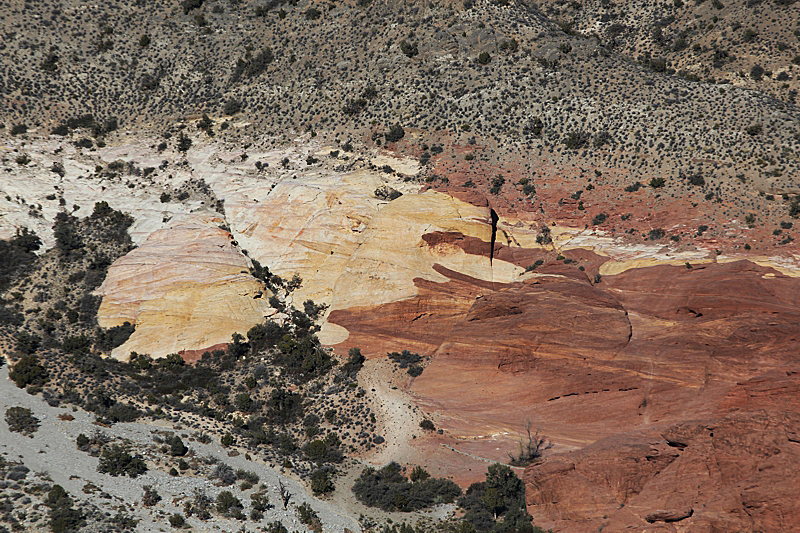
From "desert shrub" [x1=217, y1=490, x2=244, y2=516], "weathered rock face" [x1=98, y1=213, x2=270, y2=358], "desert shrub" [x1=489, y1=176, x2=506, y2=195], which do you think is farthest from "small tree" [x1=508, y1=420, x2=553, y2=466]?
"weathered rock face" [x1=98, y1=213, x2=270, y2=358]

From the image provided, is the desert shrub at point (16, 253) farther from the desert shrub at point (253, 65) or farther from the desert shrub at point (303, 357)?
the desert shrub at point (253, 65)

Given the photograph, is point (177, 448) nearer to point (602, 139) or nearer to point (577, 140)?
point (577, 140)

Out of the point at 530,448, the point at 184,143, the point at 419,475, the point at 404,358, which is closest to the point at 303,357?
the point at 404,358

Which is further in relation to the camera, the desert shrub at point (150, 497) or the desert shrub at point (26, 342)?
the desert shrub at point (26, 342)

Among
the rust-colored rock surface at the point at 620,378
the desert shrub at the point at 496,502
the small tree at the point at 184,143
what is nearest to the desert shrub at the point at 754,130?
the rust-colored rock surface at the point at 620,378

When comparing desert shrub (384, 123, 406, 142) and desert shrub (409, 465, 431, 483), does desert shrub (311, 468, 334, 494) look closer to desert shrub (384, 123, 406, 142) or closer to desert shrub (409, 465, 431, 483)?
desert shrub (409, 465, 431, 483)

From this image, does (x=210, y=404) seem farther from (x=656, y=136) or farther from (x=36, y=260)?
(x=656, y=136)
